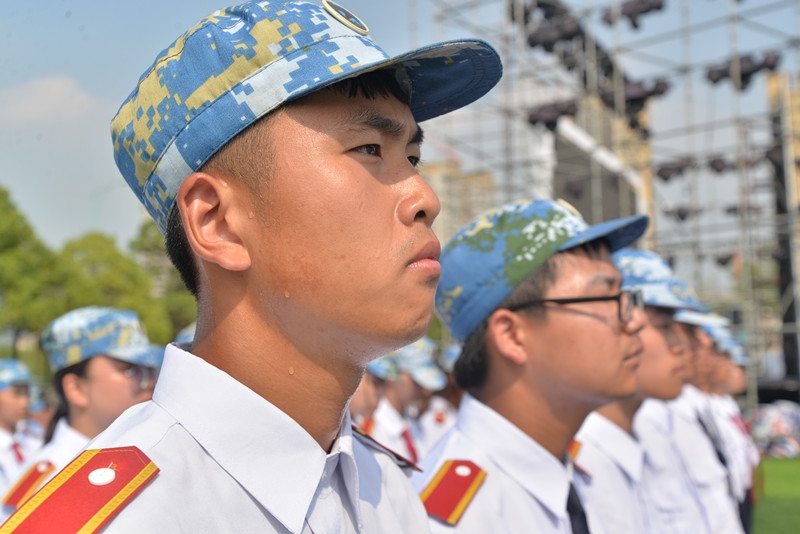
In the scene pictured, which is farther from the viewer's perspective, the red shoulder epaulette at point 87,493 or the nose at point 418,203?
the nose at point 418,203

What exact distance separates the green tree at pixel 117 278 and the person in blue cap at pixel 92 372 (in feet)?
82.0

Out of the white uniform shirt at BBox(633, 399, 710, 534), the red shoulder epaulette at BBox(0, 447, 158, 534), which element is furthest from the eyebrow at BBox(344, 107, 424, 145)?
the white uniform shirt at BBox(633, 399, 710, 534)

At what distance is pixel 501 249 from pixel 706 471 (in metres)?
3.13

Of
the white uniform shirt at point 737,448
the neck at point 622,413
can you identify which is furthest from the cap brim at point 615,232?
the white uniform shirt at point 737,448

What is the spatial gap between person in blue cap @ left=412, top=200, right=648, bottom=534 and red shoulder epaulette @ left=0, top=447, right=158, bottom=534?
48.9 inches

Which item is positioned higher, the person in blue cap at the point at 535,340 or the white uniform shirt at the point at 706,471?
the person in blue cap at the point at 535,340

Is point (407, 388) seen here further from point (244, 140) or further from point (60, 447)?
point (244, 140)

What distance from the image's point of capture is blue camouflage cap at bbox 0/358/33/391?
837 cm

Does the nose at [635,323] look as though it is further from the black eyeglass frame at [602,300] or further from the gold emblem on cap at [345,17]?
the gold emblem on cap at [345,17]

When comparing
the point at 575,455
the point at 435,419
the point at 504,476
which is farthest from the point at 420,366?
the point at 504,476

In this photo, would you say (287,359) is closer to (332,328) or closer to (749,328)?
(332,328)

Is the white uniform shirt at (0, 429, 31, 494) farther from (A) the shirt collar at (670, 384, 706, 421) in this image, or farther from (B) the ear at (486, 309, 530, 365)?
(A) the shirt collar at (670, 384, 706, 421)

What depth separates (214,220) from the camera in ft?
4.50

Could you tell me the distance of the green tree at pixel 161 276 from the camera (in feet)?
117
